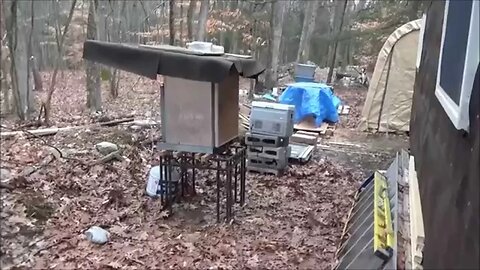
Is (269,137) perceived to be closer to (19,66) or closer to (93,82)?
(19,66)

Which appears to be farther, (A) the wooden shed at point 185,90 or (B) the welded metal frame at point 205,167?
(B) the welded metal frame at point 205,167

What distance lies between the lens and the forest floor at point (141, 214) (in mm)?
4473

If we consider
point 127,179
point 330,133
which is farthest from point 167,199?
point 330,133

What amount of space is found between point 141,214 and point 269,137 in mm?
2581

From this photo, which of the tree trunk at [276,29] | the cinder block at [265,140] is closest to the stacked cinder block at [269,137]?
the cinder block at [265,140]

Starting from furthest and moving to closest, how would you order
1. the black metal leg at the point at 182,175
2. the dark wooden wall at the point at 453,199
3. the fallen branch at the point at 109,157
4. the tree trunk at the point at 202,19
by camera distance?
1. the tree trunk at the point at 202,19
2. the fallen branch at the point at 109,157
3. the black metal leg at the point at 182,175
4. the dark wooden wall at the point at 453,199

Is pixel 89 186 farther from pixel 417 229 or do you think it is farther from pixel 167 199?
pixel 417 229

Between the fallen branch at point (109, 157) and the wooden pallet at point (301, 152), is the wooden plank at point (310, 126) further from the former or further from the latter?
the fallen branch at point (109, 157)

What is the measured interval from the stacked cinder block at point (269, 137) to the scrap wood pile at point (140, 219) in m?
0.24

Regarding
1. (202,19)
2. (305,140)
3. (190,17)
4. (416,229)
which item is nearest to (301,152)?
(305,140)

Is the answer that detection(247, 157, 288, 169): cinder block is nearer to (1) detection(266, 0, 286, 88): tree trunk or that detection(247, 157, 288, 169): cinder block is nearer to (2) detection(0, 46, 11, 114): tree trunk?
(2) detection(0, 46, 11, 114): tree trunk

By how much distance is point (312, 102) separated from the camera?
441 inches

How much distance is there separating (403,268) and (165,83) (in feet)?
10.2

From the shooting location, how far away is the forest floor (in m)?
4.47
